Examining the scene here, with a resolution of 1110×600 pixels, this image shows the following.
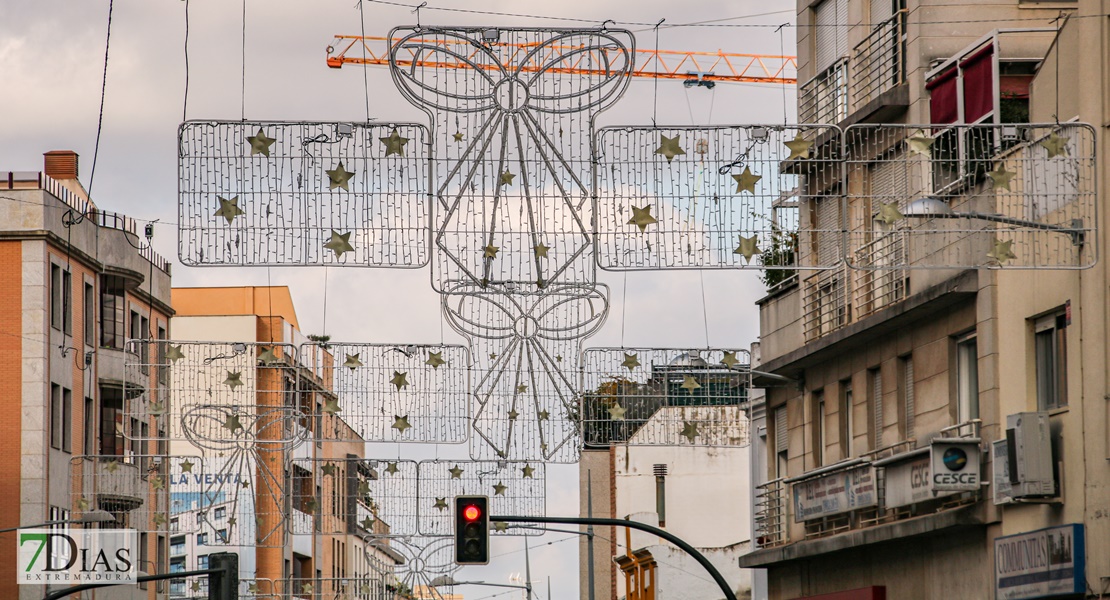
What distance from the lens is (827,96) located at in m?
31.8

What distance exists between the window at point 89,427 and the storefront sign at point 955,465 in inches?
1374

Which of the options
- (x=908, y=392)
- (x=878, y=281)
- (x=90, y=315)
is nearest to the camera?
(x=908, y=392)

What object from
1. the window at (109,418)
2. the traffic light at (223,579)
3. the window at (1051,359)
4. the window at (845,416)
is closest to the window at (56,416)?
the window at (109,418)

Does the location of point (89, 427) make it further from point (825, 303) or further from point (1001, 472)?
point (1001, 472)

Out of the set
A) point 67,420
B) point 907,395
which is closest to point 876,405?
point 907,395

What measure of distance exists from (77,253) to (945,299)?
110 feet

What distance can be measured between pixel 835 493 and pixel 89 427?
30.8m

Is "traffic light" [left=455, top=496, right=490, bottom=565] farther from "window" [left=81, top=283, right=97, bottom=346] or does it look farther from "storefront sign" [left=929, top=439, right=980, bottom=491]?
"window" [left=81, top=283, right=97, bottom=346]

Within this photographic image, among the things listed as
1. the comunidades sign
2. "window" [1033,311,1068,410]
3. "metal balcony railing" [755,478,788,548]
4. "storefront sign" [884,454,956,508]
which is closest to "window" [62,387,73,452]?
the comunidades sign

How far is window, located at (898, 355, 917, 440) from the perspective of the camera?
89.1ft

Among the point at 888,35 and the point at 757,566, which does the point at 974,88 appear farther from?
the point at 757,566

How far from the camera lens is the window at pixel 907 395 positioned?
27.2 metres

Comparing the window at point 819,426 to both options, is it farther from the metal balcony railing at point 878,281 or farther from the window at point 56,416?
the window at point 56,416

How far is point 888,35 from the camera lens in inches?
1148
